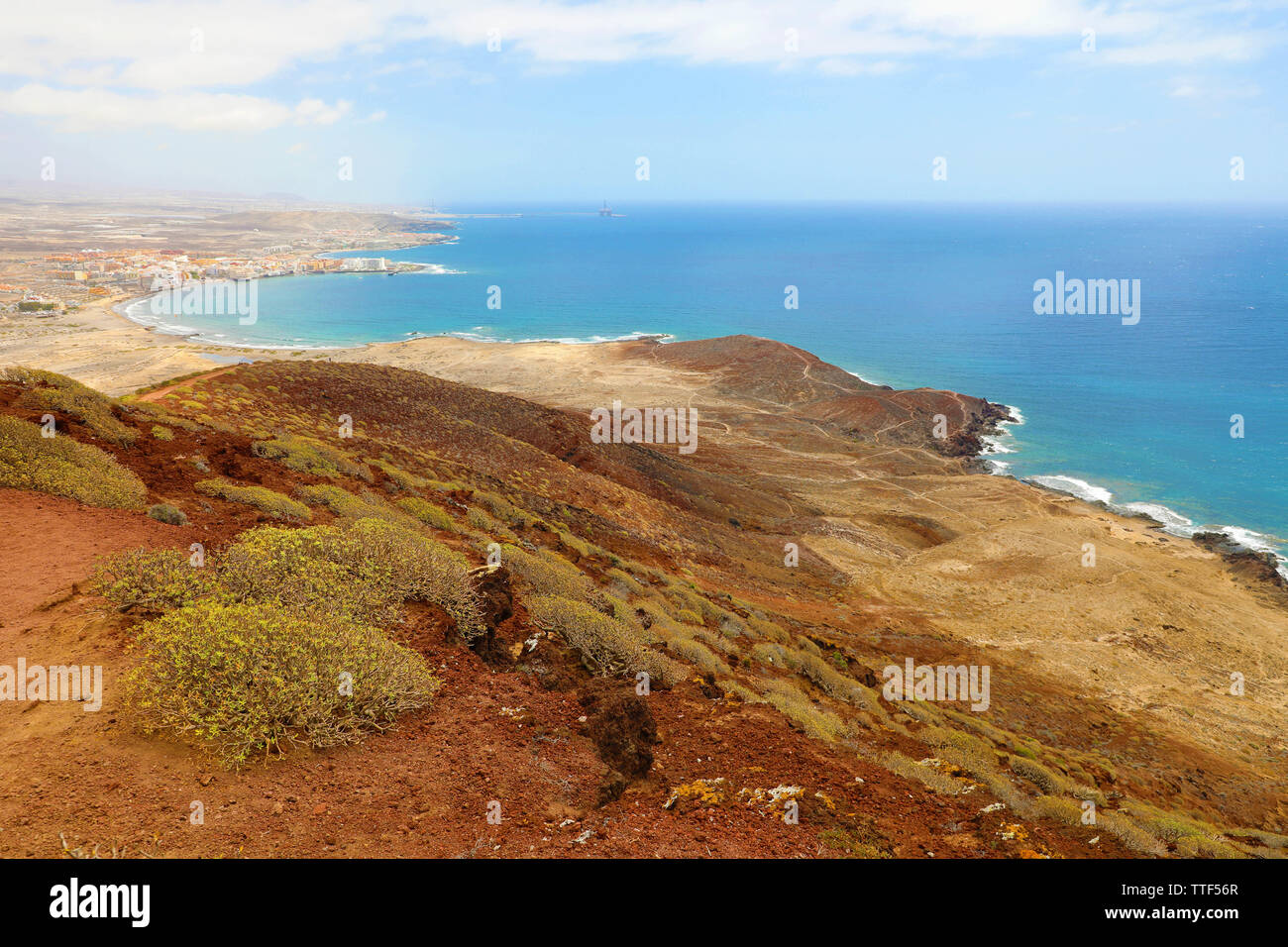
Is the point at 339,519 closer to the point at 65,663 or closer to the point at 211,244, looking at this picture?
the point at 65,663

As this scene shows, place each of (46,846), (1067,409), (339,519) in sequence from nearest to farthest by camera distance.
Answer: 1. (46,846)
2. (339,519)
3. (1067,409)

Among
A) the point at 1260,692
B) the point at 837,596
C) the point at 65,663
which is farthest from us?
the point at 837,596

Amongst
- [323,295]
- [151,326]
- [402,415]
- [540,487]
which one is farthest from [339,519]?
[323,295]

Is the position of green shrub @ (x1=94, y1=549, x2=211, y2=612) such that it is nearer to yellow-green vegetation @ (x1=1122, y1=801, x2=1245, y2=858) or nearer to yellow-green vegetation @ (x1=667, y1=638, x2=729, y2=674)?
yellow-green vegetation @ (x1=667, y1=638, x2=729, y2=674)

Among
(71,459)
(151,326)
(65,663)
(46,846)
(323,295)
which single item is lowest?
(46,846)

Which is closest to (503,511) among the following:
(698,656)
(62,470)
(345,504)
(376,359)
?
(345,504)

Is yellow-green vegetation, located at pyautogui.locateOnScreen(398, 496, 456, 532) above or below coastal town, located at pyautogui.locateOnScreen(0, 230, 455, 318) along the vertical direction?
below

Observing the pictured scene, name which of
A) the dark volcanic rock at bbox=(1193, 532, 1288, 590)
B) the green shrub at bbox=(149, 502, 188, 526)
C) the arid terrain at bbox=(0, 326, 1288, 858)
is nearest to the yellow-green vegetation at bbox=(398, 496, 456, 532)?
the arid terrain at bbox=(0, 326, 1288, 858)
